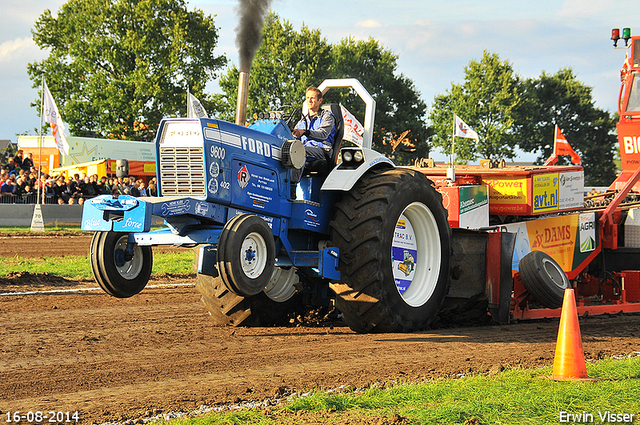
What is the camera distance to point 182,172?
5469 millimetres

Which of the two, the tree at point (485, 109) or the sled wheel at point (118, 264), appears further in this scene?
the tree at point (485, 109)

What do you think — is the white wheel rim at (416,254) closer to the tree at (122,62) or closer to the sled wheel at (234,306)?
the sled wheel at (234,306)

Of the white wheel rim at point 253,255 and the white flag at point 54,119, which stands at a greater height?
the white flag at point 54,119

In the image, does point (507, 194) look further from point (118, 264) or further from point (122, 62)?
point (122, 62)

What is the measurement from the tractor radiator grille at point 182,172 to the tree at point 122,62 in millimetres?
35334

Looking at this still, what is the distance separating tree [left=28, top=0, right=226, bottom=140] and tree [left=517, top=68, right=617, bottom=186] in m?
24.2

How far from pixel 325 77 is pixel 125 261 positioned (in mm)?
40750

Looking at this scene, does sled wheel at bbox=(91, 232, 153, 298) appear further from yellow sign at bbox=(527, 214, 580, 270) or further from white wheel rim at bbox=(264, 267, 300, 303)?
yellow sign at bbox=(527, 214, 580, 270)

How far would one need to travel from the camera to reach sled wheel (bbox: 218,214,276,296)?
4.91 m

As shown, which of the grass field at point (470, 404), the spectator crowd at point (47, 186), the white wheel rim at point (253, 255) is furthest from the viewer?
the spectator crowd at point (47, 186)

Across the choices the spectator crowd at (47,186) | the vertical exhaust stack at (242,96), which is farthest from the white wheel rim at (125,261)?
the spectator crowd at (47,186)

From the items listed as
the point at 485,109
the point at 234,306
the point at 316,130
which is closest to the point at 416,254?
the point at 316,130

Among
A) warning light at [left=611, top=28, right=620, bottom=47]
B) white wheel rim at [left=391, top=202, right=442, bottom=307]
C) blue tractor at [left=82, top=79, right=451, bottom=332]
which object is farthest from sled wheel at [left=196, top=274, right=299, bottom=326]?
warning light at [left=611, top=28, right=620, bottom=47]

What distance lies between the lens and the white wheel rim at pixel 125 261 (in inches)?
212
